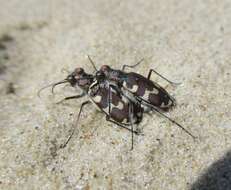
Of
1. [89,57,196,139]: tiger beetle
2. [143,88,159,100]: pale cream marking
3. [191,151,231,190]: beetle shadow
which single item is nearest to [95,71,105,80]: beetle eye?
[89,57,196,139]: tiger beetle

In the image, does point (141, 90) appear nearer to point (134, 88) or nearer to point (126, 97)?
point (134, 88)

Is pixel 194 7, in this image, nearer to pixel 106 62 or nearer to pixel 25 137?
pixel 106 62

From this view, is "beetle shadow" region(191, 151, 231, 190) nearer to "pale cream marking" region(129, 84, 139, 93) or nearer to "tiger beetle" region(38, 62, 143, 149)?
"tiger beetle" region(38, 62, 143, 149)

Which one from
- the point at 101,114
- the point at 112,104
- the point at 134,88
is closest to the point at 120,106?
the point at 112,104

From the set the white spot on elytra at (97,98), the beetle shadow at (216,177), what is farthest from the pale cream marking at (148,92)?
the beetle shadow at (216,177)

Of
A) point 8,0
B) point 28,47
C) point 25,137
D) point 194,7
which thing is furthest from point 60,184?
point 8,0
